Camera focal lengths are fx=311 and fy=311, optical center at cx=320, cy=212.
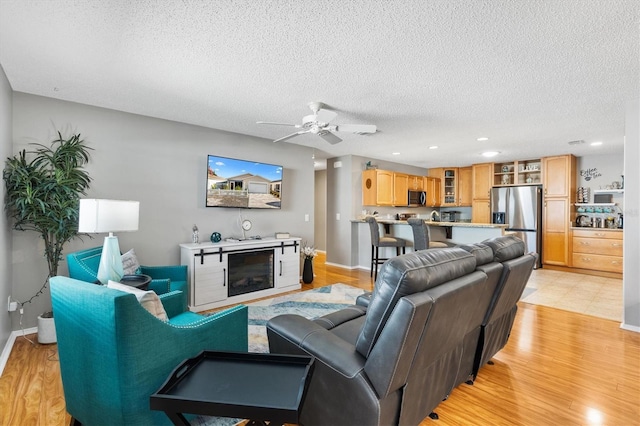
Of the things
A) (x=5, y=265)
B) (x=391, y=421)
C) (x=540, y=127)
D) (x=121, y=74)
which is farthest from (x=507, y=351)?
(x=5, y=265)

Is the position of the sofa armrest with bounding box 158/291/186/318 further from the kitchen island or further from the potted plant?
the kitchen island

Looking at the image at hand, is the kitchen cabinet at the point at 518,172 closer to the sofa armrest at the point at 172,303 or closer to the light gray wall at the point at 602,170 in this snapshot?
the light gray wall at the point at 602,170

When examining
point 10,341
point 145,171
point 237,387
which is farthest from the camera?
point 145,171

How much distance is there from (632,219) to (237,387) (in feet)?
13.8

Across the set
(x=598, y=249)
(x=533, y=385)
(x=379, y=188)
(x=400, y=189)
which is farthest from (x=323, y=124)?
(x=598, y=249)

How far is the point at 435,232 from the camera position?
214 inches

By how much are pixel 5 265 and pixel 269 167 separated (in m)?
3.10

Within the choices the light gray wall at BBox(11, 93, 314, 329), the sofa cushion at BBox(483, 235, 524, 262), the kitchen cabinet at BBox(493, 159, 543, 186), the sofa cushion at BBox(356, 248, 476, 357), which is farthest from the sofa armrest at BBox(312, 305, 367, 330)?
the kitchen cabinet at BBox(493, 159, 543, 186)

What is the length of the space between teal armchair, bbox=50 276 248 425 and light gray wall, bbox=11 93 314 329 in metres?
2.04

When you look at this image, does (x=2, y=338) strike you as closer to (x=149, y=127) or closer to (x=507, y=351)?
(x=149, y=127)

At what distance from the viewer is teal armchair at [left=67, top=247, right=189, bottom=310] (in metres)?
2.61

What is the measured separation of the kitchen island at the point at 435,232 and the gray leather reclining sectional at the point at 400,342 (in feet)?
9.93

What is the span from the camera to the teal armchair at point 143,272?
2.61m

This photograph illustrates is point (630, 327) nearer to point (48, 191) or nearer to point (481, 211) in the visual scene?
point (481, 211)
